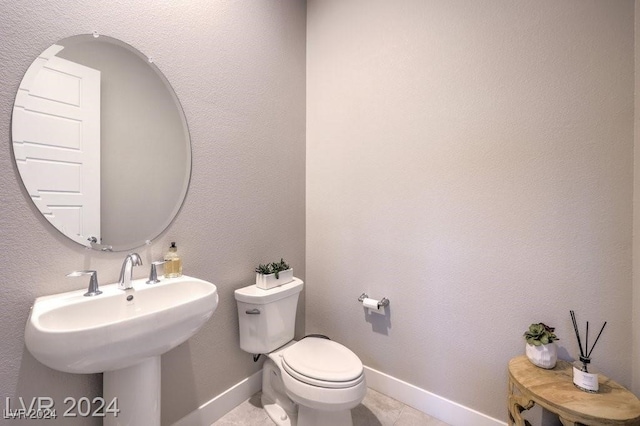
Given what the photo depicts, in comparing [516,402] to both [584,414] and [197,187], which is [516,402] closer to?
[584,414]

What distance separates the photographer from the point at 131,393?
100 cm

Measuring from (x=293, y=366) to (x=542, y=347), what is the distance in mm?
1104

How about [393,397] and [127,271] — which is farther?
[393,397]

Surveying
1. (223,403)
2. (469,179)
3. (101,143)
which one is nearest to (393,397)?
(223,403)

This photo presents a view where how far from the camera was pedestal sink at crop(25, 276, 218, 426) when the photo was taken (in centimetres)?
77

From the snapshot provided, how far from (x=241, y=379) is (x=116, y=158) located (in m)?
1.40

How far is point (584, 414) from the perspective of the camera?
893mm

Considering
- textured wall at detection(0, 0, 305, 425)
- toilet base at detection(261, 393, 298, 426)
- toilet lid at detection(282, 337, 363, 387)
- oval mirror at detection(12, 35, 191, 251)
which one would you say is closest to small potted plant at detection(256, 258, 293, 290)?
textured wall at detection(0, 0, 305, 425)

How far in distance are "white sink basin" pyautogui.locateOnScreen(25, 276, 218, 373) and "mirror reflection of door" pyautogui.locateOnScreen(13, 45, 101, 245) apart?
0.26 m

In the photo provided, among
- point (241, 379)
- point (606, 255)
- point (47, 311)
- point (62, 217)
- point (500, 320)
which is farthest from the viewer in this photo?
point (241, 379)

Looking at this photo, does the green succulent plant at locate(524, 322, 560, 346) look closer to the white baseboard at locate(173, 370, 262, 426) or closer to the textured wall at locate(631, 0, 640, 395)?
the textured wall at locate(631, 0, 640, 395)

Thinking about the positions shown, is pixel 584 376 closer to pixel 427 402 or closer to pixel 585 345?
pixel 585 345

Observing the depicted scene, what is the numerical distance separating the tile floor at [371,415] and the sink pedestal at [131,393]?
0.62 m

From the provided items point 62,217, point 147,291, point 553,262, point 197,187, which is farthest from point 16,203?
point 553,262
